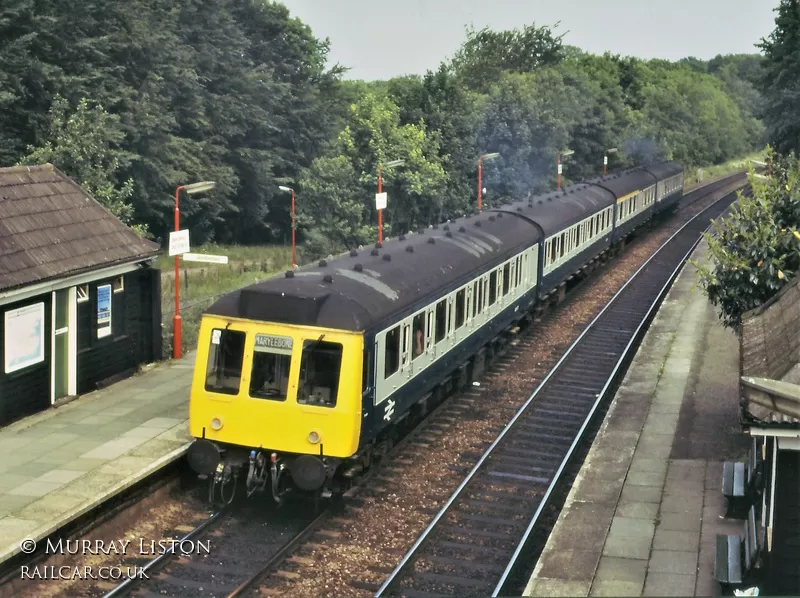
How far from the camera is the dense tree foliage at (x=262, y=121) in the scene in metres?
39.2

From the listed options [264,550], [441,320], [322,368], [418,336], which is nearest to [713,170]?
[441,320]

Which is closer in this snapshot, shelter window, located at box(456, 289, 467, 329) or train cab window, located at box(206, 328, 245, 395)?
train cab window, located at box(206, 328, 245, 395)

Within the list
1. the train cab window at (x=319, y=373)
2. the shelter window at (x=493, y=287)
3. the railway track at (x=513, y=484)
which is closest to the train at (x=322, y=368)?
the train cab window at (x=319, y=373)

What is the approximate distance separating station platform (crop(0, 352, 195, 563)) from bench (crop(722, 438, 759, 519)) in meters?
7.34

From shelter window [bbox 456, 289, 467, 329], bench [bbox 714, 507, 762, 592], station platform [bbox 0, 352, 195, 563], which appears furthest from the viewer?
shelter window [bbox 456, 289, 467, 329]

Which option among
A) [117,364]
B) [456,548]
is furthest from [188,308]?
[456,548]

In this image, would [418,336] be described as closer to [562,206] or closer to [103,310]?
[103,310]

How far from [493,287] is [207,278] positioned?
59.5 ft

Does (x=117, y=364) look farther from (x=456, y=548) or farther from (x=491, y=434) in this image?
(x=456, y=548)

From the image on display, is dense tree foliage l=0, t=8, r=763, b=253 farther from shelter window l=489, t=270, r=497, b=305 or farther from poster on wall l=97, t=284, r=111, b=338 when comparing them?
shelter window l=489, t=270, r=497, b=305

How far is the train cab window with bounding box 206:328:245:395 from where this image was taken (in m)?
13.5

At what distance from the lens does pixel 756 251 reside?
1730 centimetres

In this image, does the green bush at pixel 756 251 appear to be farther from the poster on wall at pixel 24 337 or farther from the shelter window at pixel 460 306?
the poster on wall at pixel 24 337

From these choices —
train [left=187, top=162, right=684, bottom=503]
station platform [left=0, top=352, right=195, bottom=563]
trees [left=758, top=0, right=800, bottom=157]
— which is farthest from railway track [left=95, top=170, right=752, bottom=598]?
trees [left=758, top=0, right=800, bottom=157]
